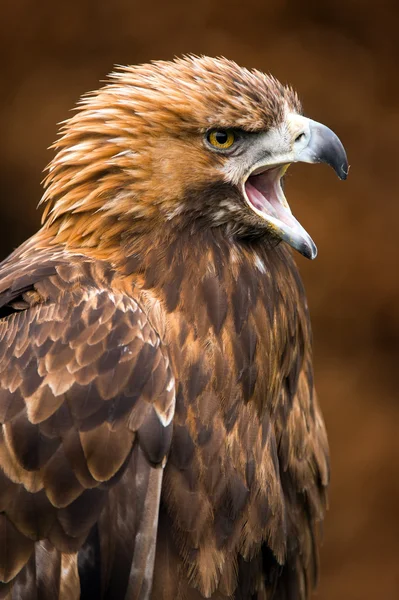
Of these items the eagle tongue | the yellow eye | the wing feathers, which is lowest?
the wing feathers

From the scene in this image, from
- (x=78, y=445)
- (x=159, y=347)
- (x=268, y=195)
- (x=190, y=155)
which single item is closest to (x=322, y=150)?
(x=268, y=195)

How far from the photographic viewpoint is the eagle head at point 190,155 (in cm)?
337

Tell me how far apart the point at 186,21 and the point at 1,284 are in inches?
120

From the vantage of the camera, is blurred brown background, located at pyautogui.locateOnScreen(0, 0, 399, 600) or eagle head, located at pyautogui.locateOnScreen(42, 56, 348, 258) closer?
eagle head, located at pyautogui.locateOnScreen(42, 56, 348, 258)

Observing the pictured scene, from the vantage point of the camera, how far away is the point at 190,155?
11.1ft

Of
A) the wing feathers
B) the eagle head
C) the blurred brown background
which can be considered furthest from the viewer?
the blurred brown background

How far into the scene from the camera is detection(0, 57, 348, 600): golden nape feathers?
10.5ft

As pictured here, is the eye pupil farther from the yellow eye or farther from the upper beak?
Result: the upper beak

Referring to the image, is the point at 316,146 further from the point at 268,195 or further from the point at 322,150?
the point at 268,195

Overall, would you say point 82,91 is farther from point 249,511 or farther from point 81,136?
point 249,511

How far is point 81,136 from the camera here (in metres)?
3.54

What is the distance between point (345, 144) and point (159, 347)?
3.17 meters

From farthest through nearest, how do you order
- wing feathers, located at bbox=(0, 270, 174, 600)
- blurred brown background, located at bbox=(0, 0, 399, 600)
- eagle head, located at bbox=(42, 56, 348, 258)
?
1. blurred brown background, located at bbox=(0, 0, 399, 600)
2. eagle head, located at bbox=(42, 56, 348, 258)
3. wing feathers, located at bbox=(0, 270, 174, 600)

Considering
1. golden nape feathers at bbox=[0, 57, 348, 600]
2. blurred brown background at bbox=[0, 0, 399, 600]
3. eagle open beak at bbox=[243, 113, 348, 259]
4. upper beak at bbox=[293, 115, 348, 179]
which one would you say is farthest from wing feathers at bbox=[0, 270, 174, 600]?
blurred brown background at bbox=[0, 0, 399, 600]
